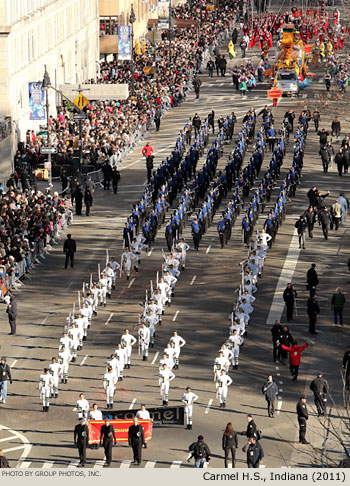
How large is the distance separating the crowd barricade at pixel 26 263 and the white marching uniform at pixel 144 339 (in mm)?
6305

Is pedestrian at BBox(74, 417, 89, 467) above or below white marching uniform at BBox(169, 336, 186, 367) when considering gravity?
below

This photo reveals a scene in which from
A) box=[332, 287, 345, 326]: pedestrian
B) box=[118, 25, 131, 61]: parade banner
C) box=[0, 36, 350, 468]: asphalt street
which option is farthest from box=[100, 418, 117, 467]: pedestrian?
box=[118, 25, 131, 61]: parade banner

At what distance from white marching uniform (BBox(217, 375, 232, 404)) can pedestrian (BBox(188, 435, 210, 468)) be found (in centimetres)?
452

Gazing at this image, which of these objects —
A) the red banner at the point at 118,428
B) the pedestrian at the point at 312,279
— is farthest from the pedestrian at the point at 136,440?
the pedestrian at the point at 312,279

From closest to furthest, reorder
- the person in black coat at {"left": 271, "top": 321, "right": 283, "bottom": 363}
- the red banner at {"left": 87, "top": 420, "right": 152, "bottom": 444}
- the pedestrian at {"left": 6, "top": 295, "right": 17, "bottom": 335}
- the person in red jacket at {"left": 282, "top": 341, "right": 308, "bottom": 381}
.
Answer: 1. the red banner at {"left": 87, "top": 420, "right": 152, "bottom": 444}
2. the person in red jacket at {"left": 282, "top": 341, "right": 308, "bottom": 381}
3. the person in black coat at {"left": 271, "top": 321, "right": 283, "bottom": 363}
4. the pedestrian at {"left": 6, "top": 295, "right": 17, "bottom": 335}

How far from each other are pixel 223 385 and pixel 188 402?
1640 millimetres

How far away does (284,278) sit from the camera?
5247cm

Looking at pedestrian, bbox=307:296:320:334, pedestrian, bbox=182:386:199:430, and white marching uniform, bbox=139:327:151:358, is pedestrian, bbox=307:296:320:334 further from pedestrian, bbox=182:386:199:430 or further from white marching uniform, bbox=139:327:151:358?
pedestrian, bbox=182:386:199:430

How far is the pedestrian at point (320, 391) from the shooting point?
1527 inches

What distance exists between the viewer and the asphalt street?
125 ft

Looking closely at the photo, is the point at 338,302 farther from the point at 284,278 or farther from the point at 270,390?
the point at 270,390

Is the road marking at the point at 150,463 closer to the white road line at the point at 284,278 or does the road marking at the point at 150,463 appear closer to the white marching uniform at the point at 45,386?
the white marching uniform at the point at 45,386

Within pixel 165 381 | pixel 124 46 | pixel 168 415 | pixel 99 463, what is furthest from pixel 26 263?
pixel 124 46

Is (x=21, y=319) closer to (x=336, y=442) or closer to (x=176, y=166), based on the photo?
(x=336, y=442)
